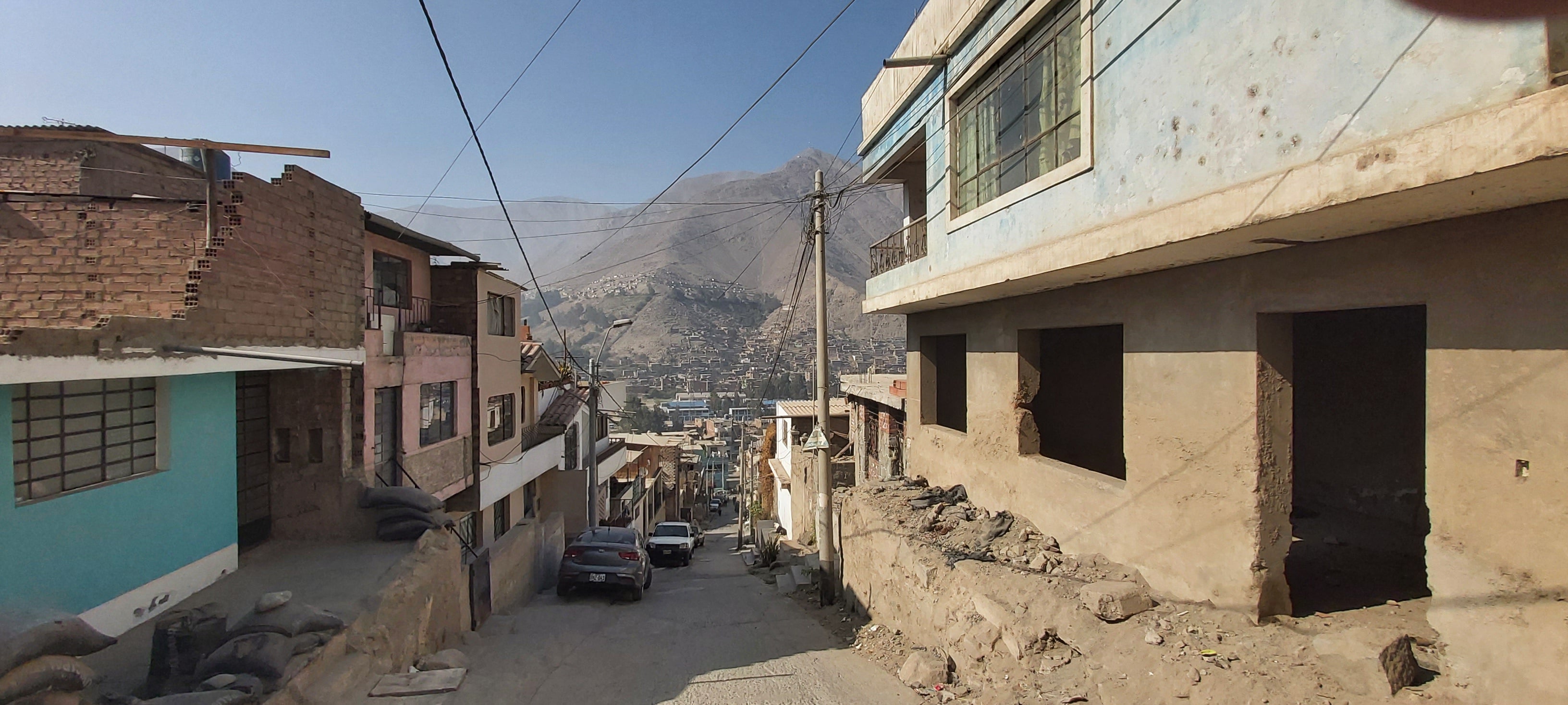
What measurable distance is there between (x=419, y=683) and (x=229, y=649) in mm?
1652

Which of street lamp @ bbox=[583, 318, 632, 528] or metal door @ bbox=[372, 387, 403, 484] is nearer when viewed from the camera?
metal door @ bbox=[372, 387, 403, 484]

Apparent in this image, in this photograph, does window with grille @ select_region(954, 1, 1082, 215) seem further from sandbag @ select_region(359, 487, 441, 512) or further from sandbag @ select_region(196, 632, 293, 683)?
sandbag @ select_region(359, 487, 441, 512)

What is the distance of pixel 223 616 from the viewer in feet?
18.4

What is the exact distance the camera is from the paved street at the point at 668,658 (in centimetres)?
692

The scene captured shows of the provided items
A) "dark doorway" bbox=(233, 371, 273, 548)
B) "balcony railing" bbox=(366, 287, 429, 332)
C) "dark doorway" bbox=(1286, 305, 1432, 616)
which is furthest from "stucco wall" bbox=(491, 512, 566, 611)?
"dark doorway" bbox=(1286, 305, 1432, 616)

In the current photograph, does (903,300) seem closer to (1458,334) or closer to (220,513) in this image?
(1458,334)

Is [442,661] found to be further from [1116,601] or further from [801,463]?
[801,463]

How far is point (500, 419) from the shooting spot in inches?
695

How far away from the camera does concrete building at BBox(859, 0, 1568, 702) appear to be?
349 cm

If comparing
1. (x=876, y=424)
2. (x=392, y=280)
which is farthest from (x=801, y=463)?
(x=392, y=280)

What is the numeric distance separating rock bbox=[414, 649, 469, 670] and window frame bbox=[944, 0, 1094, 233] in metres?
7.59

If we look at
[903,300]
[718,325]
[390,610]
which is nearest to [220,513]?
[390,610]

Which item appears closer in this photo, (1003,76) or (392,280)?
(1003,76)

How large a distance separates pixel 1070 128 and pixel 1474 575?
468 cm
